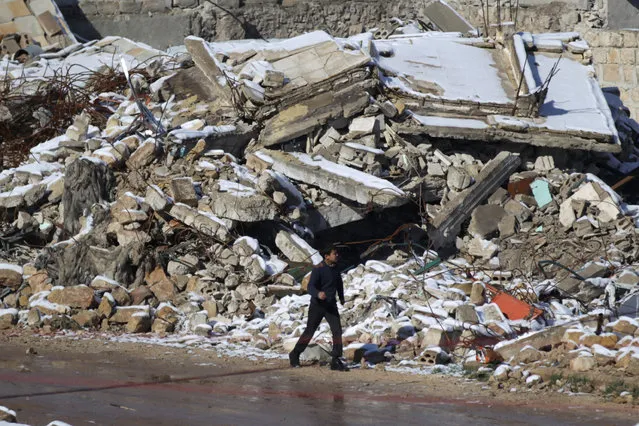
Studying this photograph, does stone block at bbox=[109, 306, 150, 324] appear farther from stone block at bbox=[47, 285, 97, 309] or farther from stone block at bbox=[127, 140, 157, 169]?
stone block at bbox=[127, 140, 157, 169]

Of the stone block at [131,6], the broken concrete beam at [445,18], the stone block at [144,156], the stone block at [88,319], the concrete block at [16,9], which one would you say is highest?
the concrete block at [16,9]

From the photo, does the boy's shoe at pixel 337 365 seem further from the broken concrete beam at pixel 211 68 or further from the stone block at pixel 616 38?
the stone block at pixel 616 38

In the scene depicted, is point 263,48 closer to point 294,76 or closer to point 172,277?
point 294,76

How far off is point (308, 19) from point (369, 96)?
5096 millimetres

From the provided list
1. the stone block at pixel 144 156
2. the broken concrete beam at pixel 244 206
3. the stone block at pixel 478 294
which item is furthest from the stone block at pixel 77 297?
the stone block at pixel 478 294

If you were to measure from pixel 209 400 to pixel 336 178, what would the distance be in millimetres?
4524

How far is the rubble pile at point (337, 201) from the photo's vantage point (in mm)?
10156

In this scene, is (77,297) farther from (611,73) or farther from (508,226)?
(611,73)

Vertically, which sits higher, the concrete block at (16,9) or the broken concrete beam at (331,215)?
the concrete block at (16,9)

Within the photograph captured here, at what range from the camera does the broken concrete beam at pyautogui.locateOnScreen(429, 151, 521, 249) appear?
1202cm

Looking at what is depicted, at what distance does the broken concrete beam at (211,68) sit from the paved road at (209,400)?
15.6 ft

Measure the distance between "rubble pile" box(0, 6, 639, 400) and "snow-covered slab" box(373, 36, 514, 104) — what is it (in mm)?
33

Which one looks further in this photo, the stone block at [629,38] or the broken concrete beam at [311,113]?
the stone block at [629,38]

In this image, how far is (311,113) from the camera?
39.9ft
